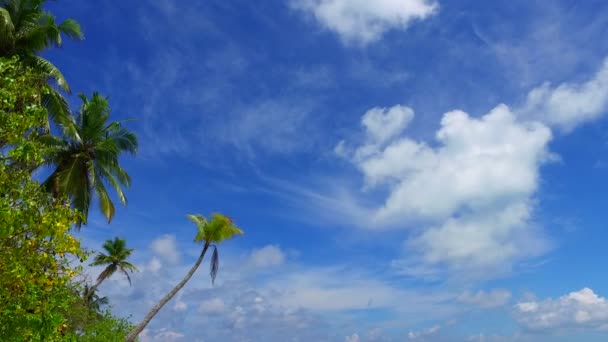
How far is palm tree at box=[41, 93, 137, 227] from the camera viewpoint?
27859 mm

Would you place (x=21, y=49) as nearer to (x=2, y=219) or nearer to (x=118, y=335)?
(x=118, y=335)

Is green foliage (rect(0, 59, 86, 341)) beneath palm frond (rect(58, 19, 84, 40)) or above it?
beneath

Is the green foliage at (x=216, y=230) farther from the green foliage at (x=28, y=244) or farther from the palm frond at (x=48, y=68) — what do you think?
the green foliage at (x=28, y=244)

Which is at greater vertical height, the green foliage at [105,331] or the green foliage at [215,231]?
the green foliage at [215,231]

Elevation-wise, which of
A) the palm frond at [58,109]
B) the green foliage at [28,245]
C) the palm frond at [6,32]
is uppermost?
the palm frond at [6,32]

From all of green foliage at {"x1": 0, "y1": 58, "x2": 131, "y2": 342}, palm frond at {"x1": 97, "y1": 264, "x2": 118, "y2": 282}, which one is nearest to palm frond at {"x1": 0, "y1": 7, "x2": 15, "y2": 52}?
green foliage at {"x1": 0, "y1": 58, "x2": 131, "y2": 342}

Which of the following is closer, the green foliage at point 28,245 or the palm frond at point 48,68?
the green foliage at point 28,245

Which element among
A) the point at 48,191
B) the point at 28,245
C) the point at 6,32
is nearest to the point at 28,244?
the point at 28,245

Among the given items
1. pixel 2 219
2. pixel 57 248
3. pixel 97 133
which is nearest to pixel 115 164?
pixel 97 133

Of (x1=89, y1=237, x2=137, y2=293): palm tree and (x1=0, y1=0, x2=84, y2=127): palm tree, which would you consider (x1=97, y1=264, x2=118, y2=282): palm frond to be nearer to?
(x1=89, y1=237, x2=137, y2=293): palm tree

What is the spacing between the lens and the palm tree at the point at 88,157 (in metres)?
27.9

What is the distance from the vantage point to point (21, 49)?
74.0 ft

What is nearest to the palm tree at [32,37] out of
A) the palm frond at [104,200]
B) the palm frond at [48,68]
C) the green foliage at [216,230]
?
the palm frond at [48,68]

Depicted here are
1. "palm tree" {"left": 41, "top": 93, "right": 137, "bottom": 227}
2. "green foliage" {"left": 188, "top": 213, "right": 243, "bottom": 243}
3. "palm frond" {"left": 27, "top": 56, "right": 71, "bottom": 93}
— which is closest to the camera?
"palm frond" {"left": 27, "top": 56, "right": 71, "bottom": 93}
